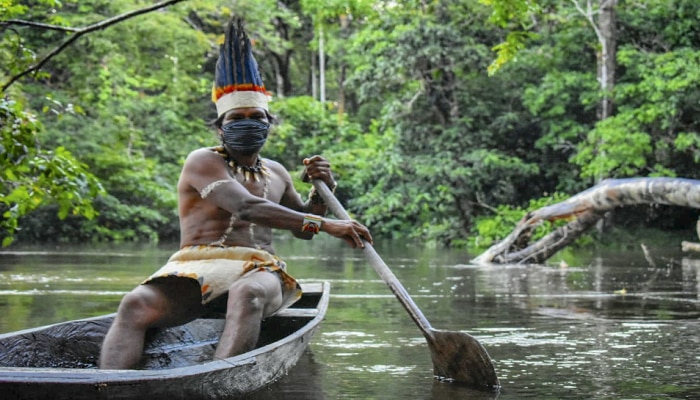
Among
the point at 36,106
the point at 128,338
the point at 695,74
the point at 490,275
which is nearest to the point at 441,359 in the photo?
the point at 128,338

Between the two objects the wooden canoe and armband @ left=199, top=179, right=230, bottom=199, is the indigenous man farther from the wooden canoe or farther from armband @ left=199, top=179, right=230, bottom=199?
the wooden canoe

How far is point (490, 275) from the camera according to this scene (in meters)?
13.7

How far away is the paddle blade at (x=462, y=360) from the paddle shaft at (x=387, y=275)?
10cm

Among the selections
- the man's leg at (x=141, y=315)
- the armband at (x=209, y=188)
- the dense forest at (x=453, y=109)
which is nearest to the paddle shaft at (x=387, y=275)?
the armband at (x=209, y=188)

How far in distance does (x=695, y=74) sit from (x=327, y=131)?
15326 mm

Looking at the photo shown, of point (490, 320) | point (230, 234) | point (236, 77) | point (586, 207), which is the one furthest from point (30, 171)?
point (586, 207)

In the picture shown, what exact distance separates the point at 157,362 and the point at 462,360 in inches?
61.2

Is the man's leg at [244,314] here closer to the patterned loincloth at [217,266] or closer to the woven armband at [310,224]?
the patterned loincloth at [217,266]

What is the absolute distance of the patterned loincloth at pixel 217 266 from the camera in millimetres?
4988

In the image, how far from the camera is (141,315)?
15.9 ft

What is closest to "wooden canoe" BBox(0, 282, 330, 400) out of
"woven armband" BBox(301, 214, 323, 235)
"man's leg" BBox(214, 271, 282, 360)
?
"man's leg" BBox(214, 271, 282, 360)

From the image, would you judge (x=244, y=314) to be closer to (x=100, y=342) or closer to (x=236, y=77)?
(x=100, y=342)

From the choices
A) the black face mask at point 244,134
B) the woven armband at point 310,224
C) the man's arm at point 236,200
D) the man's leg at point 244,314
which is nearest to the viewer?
the man's leg at point 244,314

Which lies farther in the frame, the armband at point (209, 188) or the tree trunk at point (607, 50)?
the tree trunk at point (607, 50)
